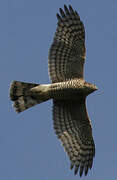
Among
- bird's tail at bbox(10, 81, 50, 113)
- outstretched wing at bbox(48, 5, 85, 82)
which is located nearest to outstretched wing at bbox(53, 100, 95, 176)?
bird's tail at bbox(10, 81, 50, 113)

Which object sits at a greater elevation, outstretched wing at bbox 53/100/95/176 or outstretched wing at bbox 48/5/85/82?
outstretched wing at bbox 48/5/85/82

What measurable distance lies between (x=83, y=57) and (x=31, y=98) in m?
2.00

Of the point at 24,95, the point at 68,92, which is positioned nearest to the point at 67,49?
the point at 68,92

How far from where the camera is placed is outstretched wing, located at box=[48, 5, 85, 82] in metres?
15.8

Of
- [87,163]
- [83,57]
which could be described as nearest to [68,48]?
[83,57]

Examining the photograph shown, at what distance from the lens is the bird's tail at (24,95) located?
1580cm

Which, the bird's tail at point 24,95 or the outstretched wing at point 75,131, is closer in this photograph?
the bird's tail at point 24,95

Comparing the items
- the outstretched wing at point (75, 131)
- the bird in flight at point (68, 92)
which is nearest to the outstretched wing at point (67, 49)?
the bird in flight at point (68, 92)

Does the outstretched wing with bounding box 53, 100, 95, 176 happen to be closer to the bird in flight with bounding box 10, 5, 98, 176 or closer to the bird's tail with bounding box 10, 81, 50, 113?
the bird in flight with bounding box 10, 5, 98, 176

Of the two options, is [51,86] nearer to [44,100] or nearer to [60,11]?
[44,100]

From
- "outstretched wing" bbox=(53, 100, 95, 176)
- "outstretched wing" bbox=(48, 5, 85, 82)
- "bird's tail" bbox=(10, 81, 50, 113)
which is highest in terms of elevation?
"outstretched wing" bbox=(48, 5, 85, 82)

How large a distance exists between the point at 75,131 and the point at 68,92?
59.7 inches

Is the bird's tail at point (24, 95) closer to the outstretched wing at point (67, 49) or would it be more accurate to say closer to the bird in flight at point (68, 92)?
the bird in flight at point (68, 92)

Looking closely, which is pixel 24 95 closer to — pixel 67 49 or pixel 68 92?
pixel 68 92
